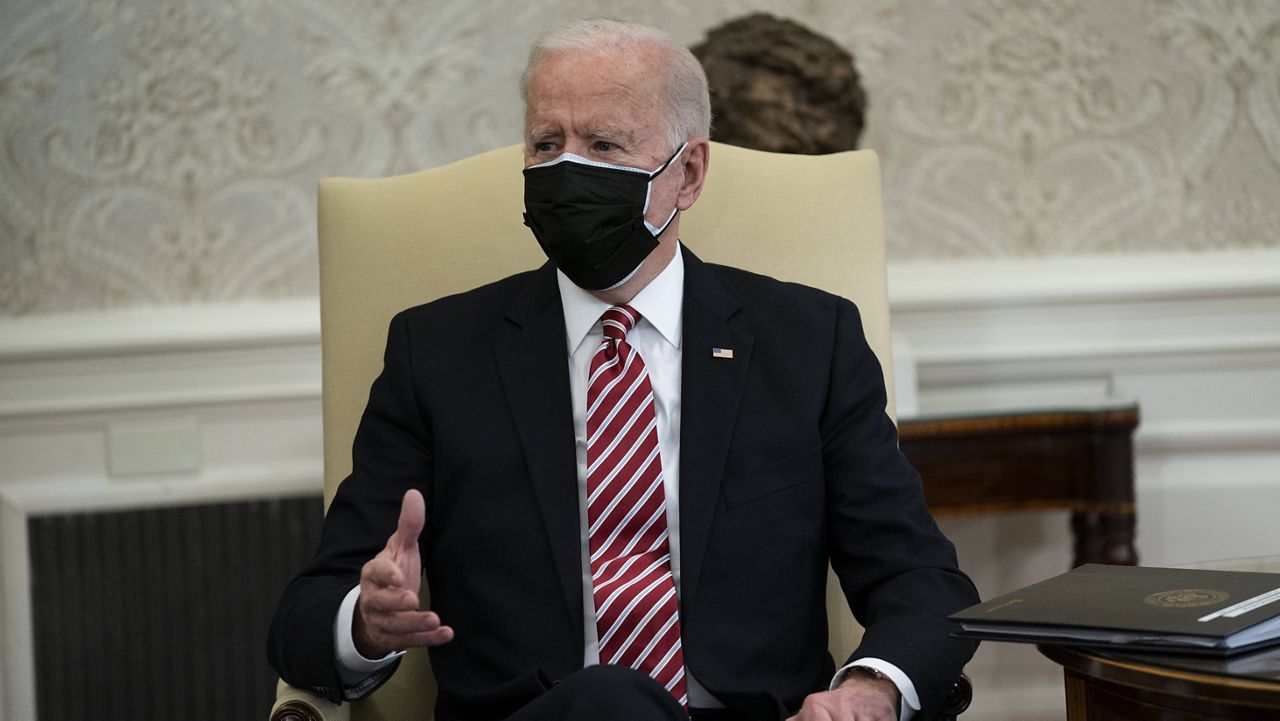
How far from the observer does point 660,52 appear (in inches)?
63.7

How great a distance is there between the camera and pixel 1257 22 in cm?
282

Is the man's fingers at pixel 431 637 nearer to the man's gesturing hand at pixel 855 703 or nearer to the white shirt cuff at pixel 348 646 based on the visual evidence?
the white shirt cuff at pixel 348 646

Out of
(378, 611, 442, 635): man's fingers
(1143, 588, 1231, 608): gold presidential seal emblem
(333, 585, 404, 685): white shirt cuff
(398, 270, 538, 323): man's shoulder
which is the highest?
(398, 270, 538, 323): man's shoulder

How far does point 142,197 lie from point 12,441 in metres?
0.56

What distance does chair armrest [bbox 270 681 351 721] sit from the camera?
4.83 feet

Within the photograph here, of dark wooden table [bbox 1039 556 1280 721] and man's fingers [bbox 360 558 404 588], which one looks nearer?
dark wooden table [bbox 1039 556 1280 721]

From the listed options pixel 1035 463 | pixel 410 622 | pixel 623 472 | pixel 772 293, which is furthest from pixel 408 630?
pixel 1035 463

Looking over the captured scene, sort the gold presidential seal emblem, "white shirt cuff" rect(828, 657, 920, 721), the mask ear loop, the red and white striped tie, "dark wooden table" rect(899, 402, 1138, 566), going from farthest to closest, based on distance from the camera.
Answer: "dark wooden table" rect(899, 402, 1138, 566) < the mask ear loop < the red and white striped tie < "white shirt cuff" rect(828, 657, 920, 721) < the gold presidential seal emblem

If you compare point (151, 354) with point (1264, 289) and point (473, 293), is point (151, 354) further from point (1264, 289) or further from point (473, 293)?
point (1264, 289)

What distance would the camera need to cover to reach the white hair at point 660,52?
1.60m

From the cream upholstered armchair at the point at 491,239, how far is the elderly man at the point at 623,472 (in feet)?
0.60

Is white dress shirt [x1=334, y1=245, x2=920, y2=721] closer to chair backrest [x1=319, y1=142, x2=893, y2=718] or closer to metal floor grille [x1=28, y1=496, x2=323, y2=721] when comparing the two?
chair backrest [x1=319, y1=142, x2=893, y2=718]

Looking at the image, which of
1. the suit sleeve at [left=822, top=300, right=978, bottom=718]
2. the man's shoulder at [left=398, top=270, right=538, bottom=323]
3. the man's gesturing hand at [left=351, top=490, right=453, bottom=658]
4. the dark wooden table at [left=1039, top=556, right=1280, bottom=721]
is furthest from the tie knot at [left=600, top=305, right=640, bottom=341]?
the dark wooden table at [left=1039, top=556, right=1280, bottom=721]

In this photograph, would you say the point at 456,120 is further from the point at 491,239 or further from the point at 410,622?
the point at 410,622
